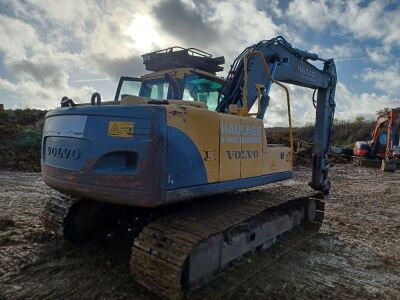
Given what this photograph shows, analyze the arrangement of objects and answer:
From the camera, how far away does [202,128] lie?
358 cm

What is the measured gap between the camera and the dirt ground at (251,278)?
11.7 ft

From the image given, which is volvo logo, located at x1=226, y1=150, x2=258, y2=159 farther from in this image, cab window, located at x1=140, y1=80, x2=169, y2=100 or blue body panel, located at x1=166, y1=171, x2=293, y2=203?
cab window, located at x1=140, y1=80, x2=169, y2=100

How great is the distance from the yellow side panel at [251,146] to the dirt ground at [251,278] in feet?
4.03

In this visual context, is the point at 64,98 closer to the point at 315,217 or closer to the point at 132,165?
the point at 132,165

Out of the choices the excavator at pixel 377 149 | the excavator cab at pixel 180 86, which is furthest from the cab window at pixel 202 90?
the excavator at pixel 377 149

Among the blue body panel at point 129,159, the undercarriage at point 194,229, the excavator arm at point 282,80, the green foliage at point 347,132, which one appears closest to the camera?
the blue body panel at point 129,159

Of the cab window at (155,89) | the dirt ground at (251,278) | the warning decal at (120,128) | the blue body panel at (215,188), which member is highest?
the cab window at (155,89)

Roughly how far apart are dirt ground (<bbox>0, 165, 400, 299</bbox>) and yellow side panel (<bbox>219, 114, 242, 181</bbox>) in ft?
4.03

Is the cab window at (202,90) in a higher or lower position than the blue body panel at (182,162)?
higher

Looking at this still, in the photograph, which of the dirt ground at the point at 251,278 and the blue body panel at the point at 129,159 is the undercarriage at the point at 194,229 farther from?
the blue body panel at the point at 129,159

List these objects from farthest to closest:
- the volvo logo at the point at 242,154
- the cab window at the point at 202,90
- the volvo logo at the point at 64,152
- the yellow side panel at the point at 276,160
Answer: the cab window at the point at 202,90 < the yellow side panel at the point at 276,160 < the volvo logo at the point at 242,154 < the volvo logo at the point at 64,152

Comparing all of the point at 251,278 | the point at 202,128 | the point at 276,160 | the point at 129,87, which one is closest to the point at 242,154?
the point at 202,128

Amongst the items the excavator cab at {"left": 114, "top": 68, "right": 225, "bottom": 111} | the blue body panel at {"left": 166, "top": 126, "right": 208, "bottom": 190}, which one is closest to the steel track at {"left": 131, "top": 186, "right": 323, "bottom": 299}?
the blue body panel at {"left": 166, "top": 126, "right": 208, "bottom": 190}

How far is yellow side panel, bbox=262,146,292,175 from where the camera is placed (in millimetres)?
4750
